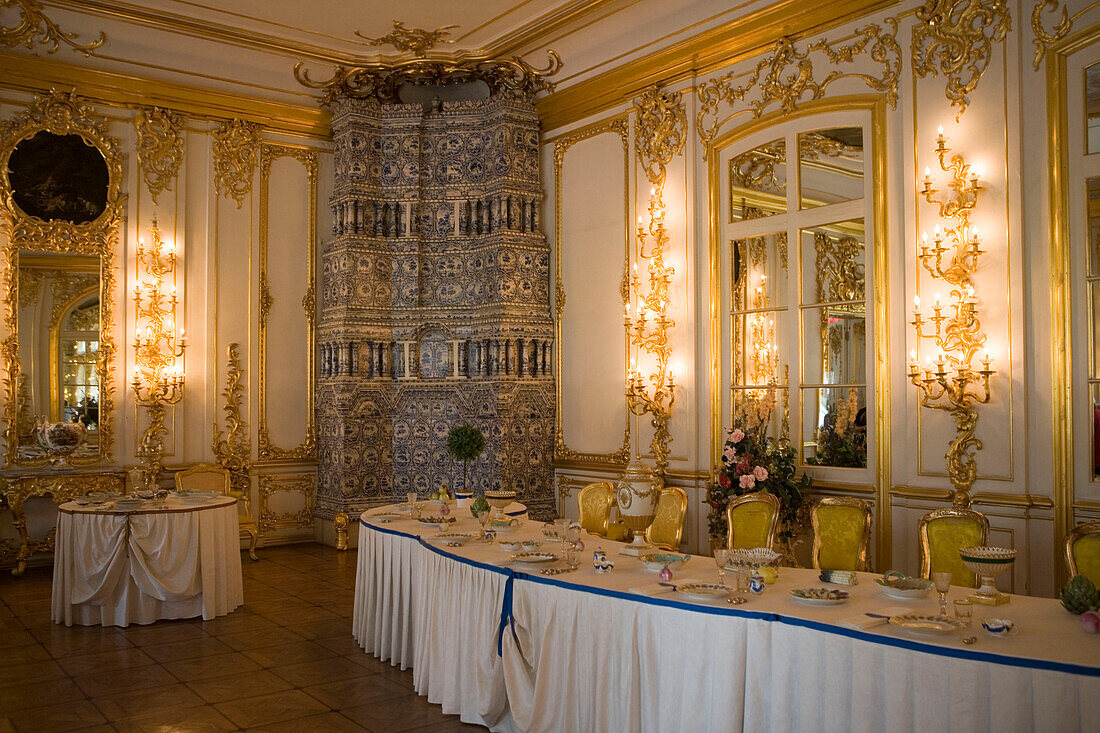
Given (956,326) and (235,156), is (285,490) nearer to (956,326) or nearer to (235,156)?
(235,156)

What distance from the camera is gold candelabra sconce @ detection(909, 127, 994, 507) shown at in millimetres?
6094

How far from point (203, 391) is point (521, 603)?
636 cm

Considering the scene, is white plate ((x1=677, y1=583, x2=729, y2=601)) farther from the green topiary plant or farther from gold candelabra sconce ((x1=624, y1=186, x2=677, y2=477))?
gold candelabra sconce ((x1=624, y1=186, x2=677, y2=477))

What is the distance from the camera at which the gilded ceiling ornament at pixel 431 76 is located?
9.68 meters

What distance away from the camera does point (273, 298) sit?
33.6ft

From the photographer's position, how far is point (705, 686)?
3.65m

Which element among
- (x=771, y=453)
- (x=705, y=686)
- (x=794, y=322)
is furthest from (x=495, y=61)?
(x=705, y=686)

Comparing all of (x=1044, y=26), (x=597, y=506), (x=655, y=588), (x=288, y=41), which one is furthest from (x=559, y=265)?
(x=655, y=588)

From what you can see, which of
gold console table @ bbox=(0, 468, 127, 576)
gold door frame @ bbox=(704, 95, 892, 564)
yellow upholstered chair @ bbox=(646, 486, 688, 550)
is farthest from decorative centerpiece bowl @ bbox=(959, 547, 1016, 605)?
gold console table @ bbox=(0, 468, 127, 576)

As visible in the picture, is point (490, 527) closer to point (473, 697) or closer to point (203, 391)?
point (473, 697)

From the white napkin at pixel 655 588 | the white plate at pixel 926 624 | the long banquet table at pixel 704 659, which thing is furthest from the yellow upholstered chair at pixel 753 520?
the white plate at pixel 926 624

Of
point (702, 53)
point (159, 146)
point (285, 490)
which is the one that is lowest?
point (285, 490)

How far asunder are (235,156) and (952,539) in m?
8.16

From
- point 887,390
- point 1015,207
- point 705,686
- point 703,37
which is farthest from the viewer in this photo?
point 703,37
